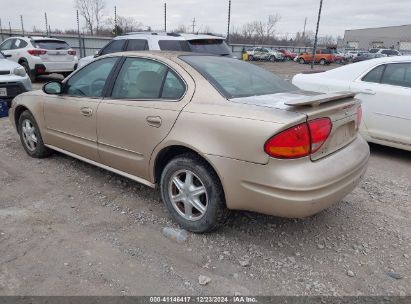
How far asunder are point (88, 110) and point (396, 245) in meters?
3.12

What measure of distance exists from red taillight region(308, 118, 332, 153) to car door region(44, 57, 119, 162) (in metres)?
2.16

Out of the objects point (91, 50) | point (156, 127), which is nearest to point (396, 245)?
point (156, 127)

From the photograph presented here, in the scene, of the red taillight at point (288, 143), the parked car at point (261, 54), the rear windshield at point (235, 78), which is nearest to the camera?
the red taillight at point (288, 143)

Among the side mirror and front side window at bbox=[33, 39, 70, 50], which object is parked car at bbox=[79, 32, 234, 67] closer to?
the side mirror

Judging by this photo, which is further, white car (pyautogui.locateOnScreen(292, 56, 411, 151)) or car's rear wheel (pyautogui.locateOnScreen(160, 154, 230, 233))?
white car (pyautogui.locateOnScreen(292, 56, 411, 151))

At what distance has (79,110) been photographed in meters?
3.87

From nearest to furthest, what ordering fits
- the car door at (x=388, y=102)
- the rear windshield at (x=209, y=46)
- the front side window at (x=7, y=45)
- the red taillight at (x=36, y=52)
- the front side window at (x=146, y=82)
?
1. the front side window at (x=146, y=82)
2. the car door at (x=388, y=102)
3. the rear windshield at (x=209, y=46)
4. the red taillight at (x=36, y=52)
5. the front side window at (x=7, y=45)

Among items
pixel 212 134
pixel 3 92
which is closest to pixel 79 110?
pixel 212 134

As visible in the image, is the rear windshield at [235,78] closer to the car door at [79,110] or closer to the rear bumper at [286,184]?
the rear bumper at [286,184]

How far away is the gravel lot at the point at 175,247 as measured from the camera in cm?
248

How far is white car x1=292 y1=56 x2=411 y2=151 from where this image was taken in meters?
4.95

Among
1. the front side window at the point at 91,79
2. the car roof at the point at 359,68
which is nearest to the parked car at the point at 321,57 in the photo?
the car roof at the point at 359,68

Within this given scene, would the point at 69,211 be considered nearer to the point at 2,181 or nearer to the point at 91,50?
the point at 2,181

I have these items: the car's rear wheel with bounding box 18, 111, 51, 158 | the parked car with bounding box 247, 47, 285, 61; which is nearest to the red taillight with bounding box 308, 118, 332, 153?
the car's rear wheel with bounding box 18, 111, 51, 158
